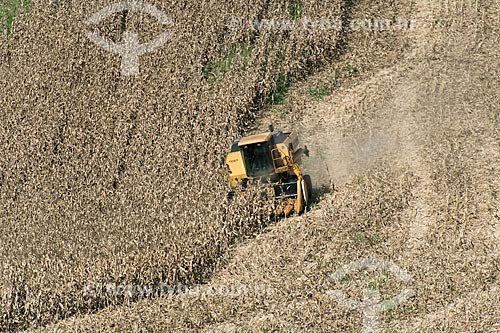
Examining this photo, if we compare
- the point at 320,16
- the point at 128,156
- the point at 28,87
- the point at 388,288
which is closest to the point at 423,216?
the point at 388,288

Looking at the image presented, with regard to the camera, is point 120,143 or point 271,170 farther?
point 120,143

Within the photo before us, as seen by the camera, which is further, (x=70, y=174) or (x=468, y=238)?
(x=70, y=174)

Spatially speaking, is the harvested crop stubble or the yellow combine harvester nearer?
the harvested crop stubble

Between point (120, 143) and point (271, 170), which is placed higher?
point (120, 143)

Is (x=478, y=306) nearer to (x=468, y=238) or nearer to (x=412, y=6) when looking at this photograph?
(x=468, y=238)
